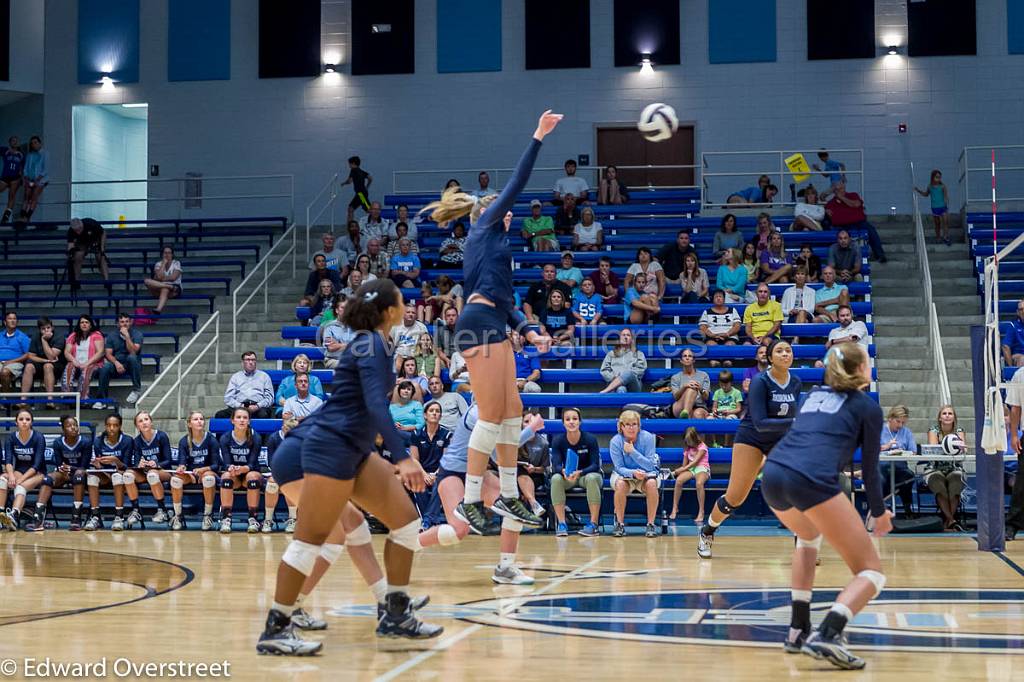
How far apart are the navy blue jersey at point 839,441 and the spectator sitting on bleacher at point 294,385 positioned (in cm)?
984

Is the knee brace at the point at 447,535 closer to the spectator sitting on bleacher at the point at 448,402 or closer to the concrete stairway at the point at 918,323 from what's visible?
the spectator sitting on bleacher at the point at 448,402

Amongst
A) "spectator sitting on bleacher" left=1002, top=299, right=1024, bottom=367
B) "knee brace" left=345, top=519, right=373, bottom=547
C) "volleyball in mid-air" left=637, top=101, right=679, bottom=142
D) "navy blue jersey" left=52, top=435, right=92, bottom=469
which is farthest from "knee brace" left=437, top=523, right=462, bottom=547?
"spectator sitting on bleacher" left=1002, top=299, right=1024, bottom=367

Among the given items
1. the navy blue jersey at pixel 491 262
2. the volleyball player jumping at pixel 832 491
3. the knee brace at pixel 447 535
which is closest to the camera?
the volleyball player jumping at pixel 832 491

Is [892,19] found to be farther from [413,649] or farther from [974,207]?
[413,649]

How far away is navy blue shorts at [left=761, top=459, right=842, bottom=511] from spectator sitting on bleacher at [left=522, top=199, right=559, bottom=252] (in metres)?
13.6

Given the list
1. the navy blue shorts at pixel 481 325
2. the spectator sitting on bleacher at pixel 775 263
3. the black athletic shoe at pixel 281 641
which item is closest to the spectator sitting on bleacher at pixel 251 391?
the spectator sitting on bleacher at pixel 775 263

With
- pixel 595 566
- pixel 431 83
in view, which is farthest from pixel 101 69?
pixel 595 566

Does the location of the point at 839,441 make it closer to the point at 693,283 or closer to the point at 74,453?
the point at 74,453

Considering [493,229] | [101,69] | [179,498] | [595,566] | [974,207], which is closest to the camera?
[493,229]

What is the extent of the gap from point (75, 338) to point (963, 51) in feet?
50.9

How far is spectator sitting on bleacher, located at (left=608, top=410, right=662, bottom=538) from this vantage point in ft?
40.4

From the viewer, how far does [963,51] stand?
21.1 m

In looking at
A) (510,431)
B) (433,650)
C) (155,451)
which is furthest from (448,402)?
(433,650)

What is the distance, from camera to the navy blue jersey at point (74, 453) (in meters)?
14.0
